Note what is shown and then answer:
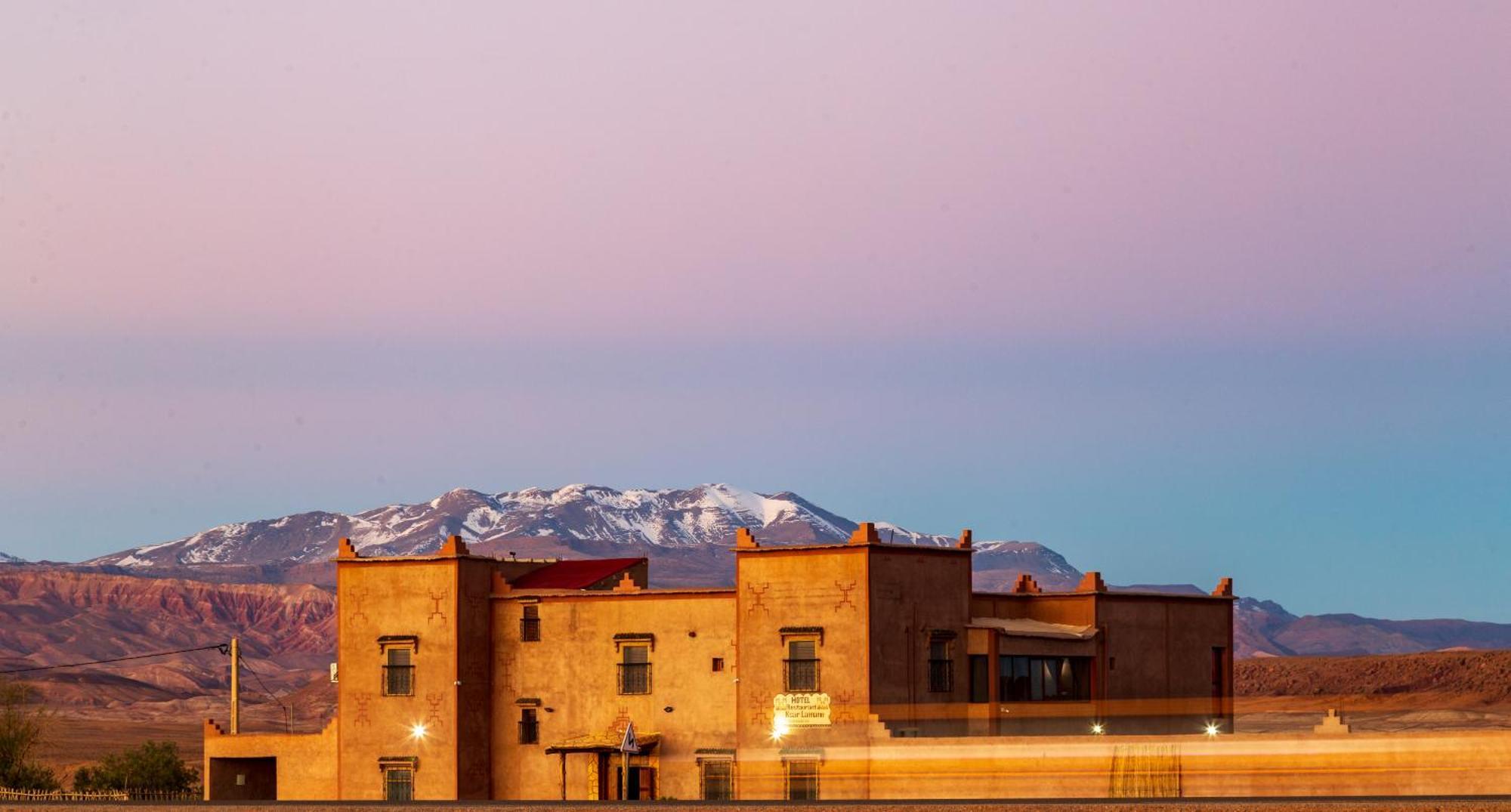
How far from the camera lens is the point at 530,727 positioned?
65.4 metres

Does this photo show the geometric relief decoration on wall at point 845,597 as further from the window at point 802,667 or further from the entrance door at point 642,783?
the entrance door at point 642,783

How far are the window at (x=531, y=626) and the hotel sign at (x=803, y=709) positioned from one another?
8351 mm

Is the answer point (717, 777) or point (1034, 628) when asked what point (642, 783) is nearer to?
point (717, 777)

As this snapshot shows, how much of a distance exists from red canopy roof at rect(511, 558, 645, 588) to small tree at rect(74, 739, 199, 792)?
20.2 meters

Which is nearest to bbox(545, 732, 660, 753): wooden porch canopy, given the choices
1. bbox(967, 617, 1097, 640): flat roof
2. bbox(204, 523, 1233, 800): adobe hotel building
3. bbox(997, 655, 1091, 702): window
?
bbox(204, 523, 1233, 800): adobe hotel building

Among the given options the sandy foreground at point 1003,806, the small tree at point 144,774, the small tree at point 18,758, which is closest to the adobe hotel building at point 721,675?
the small tree at point 144,774

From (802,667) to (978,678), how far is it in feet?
17.4

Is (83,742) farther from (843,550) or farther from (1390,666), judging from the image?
(843,550)

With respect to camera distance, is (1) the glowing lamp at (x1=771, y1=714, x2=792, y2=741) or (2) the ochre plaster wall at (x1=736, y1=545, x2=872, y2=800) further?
(1) the glowing lamp at (x1=771, y1=714, x2=792, y2=741)

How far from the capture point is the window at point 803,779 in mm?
58188

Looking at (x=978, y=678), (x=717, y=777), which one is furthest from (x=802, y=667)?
(x=978, y=678)

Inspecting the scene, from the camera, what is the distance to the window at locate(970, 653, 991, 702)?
62719 mm

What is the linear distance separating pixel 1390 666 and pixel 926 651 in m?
124

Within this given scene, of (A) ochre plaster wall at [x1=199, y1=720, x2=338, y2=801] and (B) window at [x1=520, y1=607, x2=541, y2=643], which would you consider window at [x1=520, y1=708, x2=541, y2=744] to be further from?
(A) ochre plaster wall at [x1=199, y1=720, x2=338, y2=801]
